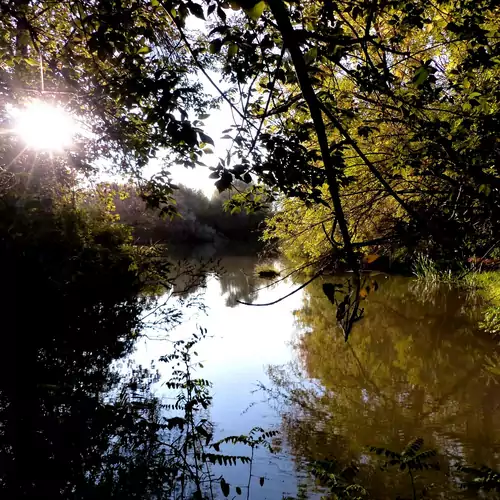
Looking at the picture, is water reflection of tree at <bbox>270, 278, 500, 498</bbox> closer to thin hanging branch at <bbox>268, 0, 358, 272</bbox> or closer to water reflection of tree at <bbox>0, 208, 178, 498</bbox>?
water reflection of tree at <bbox>0, 208, 178, 498</bbox>

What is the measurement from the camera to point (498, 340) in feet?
29.6

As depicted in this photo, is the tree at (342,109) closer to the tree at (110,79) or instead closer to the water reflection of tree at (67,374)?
the tree at (110,79)

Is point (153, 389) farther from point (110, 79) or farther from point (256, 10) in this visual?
point (256, 10)

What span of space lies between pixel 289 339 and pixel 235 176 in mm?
8601

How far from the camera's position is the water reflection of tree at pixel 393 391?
16.9 ft

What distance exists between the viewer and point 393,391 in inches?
273

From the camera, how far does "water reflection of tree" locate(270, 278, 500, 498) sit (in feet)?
16.9

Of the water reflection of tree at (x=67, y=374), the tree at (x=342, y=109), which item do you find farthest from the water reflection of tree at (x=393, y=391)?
the tree at (x=342, y=109)

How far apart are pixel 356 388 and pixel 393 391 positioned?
607 millimetres

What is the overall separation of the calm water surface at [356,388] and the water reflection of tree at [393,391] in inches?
0.7

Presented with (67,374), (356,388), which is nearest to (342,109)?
(67,374)

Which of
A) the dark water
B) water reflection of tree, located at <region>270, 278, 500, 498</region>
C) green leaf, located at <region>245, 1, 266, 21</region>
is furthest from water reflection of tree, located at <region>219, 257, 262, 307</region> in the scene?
green leaf, located at <region>245, 1, 266, 21</region>

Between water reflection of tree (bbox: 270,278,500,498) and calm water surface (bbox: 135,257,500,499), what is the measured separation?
2 cm

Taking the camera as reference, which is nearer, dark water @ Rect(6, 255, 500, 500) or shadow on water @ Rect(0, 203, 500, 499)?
shadow on water @ Rect(0, 203, 500, 499)
